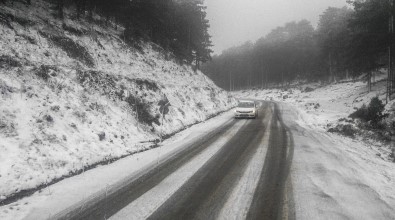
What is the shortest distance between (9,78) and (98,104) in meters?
3.78

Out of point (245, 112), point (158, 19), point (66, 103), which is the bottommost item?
point (245, 112)

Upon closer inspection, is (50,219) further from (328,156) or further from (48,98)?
(328,156)

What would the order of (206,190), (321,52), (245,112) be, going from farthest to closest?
(321,52)
(245,112)
(206,190)

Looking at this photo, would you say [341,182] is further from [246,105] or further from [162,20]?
[162,20]

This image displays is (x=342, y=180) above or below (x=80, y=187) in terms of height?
below

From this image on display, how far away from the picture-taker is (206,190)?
735cm

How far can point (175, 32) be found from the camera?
37.5 meters

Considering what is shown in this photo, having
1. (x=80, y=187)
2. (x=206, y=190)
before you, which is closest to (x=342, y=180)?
(x=206, y=190)

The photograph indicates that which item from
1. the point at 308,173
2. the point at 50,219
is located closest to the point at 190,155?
the point at 308,173

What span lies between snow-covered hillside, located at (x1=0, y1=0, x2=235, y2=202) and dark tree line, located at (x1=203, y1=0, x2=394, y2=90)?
62.7 feet

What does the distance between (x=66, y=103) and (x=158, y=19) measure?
23.1 meters

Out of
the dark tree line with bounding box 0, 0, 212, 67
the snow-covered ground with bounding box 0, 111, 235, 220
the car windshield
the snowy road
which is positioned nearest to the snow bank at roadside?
the snowy road

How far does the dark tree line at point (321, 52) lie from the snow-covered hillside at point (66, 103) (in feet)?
62.7

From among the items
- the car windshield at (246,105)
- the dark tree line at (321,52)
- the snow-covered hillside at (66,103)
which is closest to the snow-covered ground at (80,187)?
the snow-covered hillside at (66,103)
